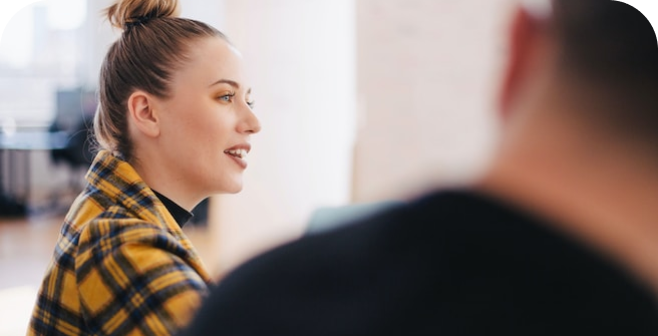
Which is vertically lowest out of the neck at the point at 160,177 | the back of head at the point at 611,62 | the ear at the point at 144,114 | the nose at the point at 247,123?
the neck at the point at 160,177

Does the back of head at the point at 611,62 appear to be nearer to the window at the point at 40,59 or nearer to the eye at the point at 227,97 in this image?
the eye at the point at 227,97

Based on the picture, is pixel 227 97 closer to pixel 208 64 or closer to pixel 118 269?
pixel 208 64

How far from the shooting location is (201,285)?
893 mm

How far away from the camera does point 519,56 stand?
0.36 meters

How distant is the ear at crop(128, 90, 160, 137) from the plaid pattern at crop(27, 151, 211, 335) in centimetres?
9

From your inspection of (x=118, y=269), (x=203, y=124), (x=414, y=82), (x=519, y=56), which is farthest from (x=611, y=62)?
(x=414, y=82)

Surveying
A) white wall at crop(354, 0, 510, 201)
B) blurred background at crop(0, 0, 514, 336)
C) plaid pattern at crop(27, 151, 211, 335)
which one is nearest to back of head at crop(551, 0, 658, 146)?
plaid pattern at crop(27, 151, 211, 335)

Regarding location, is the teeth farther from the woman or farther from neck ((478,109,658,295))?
neck ((478,109,658,295))

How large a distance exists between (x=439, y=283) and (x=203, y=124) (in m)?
0.86

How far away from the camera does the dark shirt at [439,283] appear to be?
312 mm

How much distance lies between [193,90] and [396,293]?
2.85 ft

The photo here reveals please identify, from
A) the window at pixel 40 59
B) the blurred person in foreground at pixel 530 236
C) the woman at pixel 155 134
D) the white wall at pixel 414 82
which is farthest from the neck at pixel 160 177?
the window at pixel 40 59

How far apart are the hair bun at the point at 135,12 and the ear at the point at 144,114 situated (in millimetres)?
114

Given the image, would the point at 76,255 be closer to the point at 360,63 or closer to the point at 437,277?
the point at 437,277
